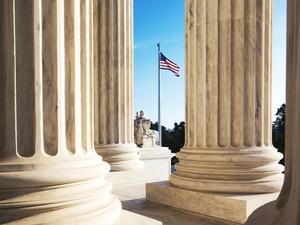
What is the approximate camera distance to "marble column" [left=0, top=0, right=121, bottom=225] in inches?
1170

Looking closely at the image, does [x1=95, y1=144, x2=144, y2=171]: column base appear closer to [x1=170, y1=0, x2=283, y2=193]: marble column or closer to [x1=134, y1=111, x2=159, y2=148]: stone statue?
[x1=170, y1=0, x2=283, y2=193]: marble column

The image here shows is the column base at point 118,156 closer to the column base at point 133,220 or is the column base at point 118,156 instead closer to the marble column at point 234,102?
the marble column at point 234,102

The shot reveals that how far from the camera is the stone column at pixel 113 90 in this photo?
84500 mm

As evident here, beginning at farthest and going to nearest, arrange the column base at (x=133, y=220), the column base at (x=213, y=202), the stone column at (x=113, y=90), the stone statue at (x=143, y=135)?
the stone statue at (x=143, y=135) → the stone column at (x=113, y=90) → the column base at (x=213, y=202) → the column base at (x=133, y=220)

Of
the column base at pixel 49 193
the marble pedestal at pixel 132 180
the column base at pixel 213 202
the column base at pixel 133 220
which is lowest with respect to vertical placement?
the marble pedestal at pixel 132 180

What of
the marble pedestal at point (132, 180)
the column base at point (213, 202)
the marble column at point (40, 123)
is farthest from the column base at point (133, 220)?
the marble pedestal at point (132, 180)

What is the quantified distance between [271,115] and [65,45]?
37.1 m

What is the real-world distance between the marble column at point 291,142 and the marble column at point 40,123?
584 inches

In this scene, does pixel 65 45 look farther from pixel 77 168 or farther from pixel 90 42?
pixel 77 168

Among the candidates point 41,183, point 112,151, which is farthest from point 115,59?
point 41,183

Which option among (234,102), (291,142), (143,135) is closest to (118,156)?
(234,102)

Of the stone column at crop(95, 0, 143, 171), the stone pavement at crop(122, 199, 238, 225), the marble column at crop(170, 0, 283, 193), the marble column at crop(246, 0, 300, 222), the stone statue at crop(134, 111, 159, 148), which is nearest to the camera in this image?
the marble column at crop(246, 0, 300, 222)

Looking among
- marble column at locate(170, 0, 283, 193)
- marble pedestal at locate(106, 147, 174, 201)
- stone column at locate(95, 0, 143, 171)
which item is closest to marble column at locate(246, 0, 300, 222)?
marble column at locate(170, 0, 283, 193)

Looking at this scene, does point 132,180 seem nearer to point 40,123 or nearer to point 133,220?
point 133,220
